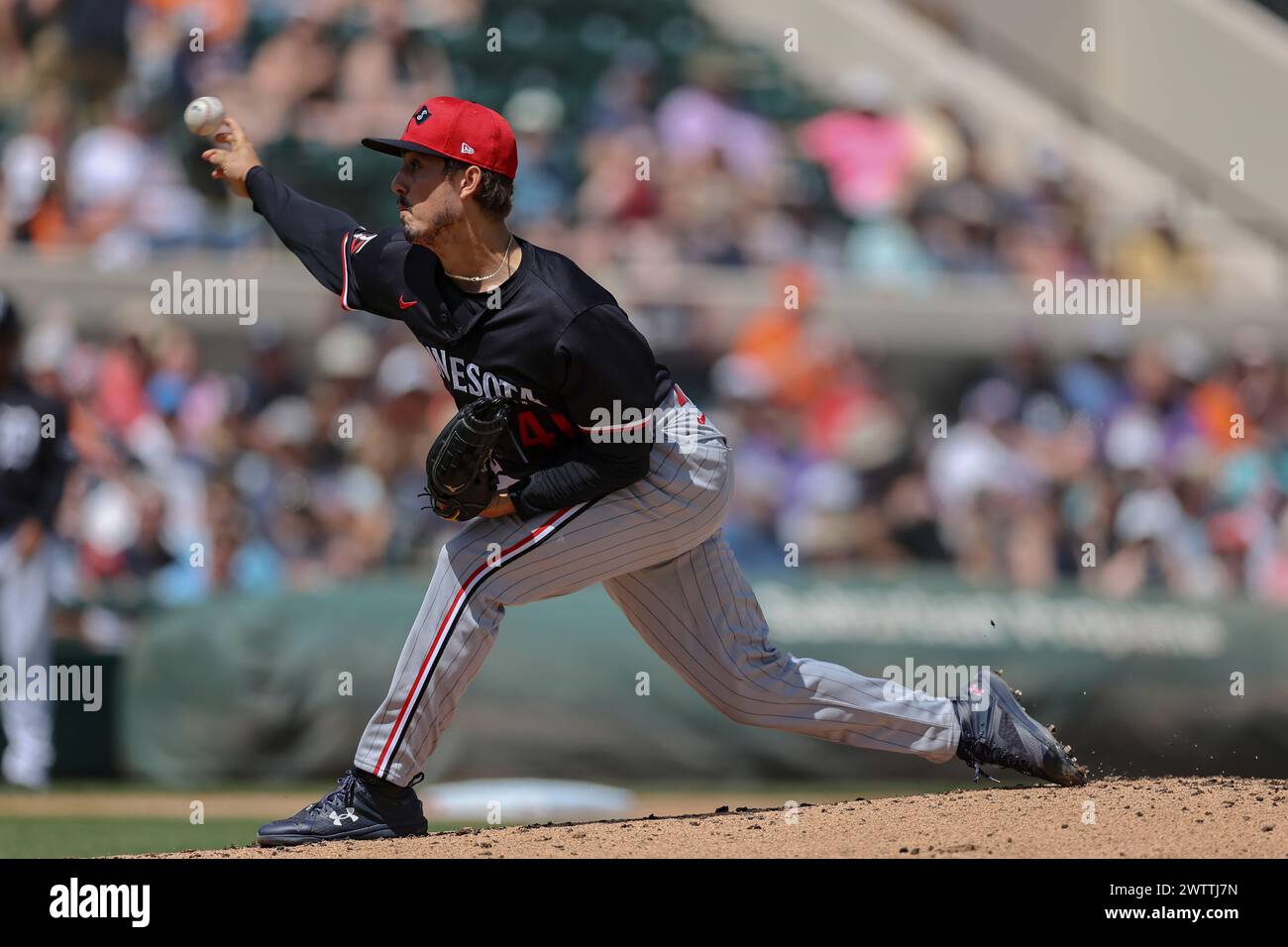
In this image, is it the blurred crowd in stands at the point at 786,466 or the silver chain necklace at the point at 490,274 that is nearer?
the silver chain necklace at the point at 490,274

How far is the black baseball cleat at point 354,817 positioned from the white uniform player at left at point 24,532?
13.1 ft

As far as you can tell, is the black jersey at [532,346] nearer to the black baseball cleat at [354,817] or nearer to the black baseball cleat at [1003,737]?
the black baseball cleat at [354,817]

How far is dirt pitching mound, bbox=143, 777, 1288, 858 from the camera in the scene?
4.62 m

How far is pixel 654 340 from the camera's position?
1091 cm

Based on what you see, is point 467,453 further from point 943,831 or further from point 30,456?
point 30,456

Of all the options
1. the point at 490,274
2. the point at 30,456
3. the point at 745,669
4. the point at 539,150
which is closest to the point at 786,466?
the point at 539,150

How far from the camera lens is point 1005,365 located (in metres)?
11.2

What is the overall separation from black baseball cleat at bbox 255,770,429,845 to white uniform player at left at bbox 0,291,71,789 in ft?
13.1

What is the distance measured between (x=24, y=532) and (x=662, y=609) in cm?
466

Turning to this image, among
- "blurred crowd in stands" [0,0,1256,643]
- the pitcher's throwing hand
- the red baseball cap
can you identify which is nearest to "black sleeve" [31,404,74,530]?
"blurred crowd in stands" [0,0,1256,643]

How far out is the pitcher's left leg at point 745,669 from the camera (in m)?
4.86

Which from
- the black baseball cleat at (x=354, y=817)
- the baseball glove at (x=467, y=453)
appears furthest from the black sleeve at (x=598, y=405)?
the black baseball cleat at (x=354, y=817)

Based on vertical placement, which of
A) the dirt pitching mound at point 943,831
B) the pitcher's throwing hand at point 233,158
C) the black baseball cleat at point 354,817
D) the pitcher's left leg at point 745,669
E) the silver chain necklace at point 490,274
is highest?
the pitcher's throwing hand at point 233,158
